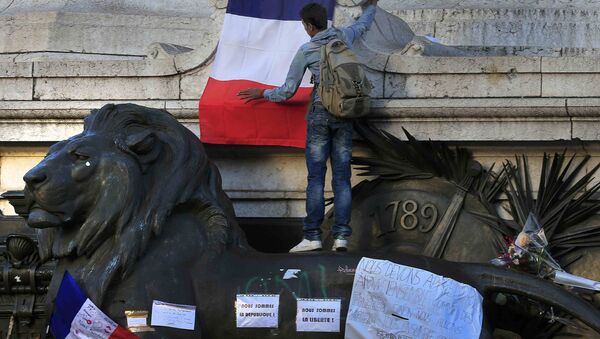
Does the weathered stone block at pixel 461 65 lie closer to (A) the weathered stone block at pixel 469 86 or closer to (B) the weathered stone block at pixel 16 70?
(A) the weathered stone block at pixel 469 86

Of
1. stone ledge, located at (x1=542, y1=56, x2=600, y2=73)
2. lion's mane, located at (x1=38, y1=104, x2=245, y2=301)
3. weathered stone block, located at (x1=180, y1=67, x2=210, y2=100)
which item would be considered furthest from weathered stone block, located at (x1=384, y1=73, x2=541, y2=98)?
lion's mane, located at (x1=38, y1=104, x2=245, y2=301)

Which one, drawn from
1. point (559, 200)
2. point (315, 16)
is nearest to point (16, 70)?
point (315, 16)

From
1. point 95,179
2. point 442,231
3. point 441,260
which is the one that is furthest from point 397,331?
point 95,179

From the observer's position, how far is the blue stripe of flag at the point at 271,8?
1318 centimetres

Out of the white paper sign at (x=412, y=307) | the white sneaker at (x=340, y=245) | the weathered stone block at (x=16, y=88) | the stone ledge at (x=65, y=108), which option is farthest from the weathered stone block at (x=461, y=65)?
the weathered stone block at (x=16, y=88)

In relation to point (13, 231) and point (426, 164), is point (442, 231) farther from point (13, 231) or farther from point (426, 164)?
point (13, 231)

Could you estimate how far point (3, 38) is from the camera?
14.5 m

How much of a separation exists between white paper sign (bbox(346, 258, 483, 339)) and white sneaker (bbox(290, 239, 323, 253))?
1177 mm

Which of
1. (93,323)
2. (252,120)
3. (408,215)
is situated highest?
(252,120)

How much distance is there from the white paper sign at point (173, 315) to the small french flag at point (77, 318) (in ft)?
0.63

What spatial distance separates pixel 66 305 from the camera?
10.9m

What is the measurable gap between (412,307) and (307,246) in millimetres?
1428

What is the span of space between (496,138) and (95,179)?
117 inches

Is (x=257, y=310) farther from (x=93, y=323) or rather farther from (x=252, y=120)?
(x=252, y=120)
